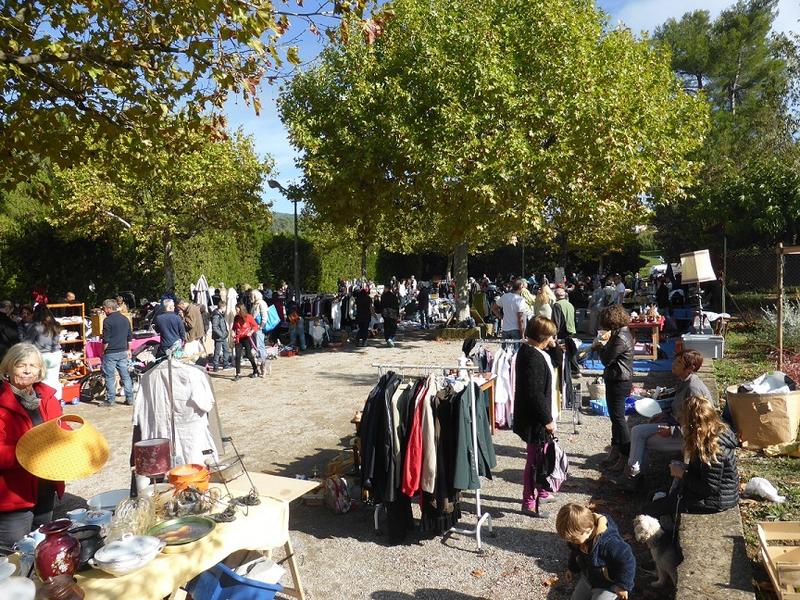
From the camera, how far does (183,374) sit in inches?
201

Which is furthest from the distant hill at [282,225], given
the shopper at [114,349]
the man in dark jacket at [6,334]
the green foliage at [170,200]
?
the man in dark jacket at [6,334]

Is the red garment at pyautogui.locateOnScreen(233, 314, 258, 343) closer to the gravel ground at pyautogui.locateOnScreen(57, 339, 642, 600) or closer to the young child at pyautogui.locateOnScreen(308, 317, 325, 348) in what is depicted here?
the gravel ground at pyautogui.locateOnScreen(57, 339, 642, 600)

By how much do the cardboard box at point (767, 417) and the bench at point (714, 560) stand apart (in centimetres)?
240

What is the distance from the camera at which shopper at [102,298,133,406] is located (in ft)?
32.7

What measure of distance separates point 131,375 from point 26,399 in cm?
842

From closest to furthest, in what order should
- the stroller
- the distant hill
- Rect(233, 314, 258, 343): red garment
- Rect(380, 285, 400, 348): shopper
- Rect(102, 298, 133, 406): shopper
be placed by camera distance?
Rect(102, 298, 133, 406): shopper, the stroller, Rect(233, 314, 258, 343): red garment, Rect(380, 285, 400, 348): shopper, the distant hill

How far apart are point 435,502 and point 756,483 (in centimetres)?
276

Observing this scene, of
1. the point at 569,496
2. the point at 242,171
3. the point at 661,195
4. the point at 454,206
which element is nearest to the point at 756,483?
the point at 569,496

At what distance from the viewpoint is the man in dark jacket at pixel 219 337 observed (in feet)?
43.3

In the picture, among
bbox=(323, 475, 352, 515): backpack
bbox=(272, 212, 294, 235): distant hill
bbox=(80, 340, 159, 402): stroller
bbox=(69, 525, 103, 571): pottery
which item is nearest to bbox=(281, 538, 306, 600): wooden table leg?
bbox=(69, 525, 103, 571): pottery

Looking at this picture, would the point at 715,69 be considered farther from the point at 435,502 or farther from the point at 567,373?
the point at 435,502

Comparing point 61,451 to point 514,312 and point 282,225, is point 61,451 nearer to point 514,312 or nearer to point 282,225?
point 514,312

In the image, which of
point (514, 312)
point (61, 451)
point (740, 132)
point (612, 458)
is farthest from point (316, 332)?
point (740, 132)

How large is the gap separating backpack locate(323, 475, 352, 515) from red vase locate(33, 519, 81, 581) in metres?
2.89
